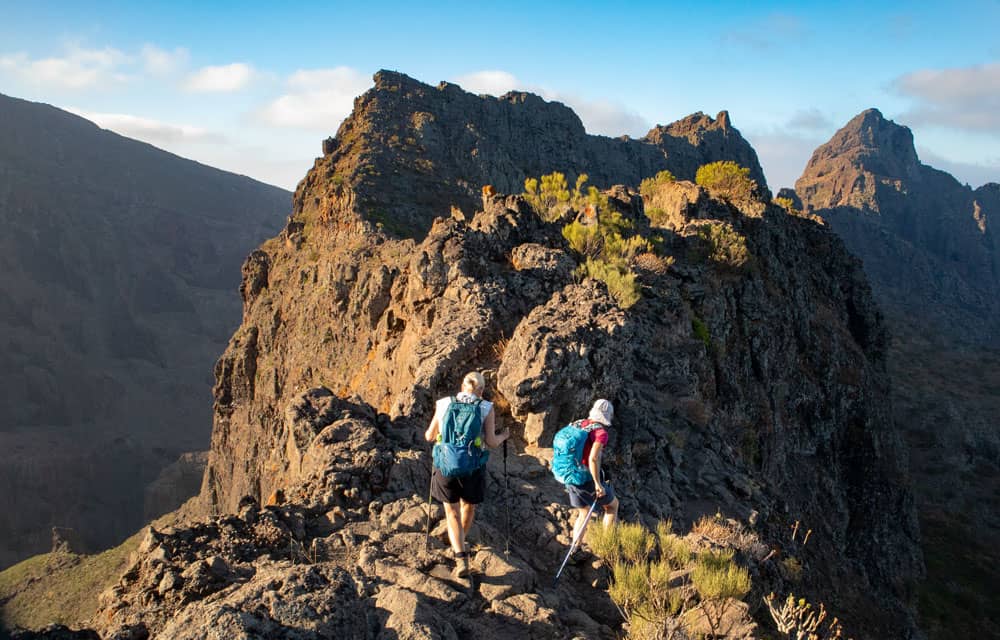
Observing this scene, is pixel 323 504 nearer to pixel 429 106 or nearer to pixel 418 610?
pixel 418 610

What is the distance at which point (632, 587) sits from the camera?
5.31 m

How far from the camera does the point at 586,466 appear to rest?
255 inches

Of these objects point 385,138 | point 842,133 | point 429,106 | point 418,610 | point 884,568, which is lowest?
point 884,568

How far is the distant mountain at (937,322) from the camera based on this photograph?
29.8 metres

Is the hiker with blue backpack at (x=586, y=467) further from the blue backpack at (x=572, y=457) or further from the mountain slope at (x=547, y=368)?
the mountain slope at (x=547, y=368)

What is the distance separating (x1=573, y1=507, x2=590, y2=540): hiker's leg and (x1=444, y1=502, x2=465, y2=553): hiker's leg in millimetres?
1264

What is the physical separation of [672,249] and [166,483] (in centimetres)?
4808

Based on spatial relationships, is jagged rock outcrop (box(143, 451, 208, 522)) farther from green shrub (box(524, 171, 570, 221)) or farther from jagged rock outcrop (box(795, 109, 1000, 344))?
jagged rock outcrop (box(795, 109, 1000, 344))

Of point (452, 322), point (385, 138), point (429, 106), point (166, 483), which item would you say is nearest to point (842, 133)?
point (429, 106)

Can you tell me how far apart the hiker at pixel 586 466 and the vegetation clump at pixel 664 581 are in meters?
0.27

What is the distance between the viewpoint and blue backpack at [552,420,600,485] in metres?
6.41

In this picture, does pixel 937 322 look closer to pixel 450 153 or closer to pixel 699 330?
pixel 450 153

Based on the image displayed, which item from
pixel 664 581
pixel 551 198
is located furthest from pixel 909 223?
pixel 664 581

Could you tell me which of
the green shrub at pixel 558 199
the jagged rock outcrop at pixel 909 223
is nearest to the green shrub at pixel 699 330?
the green shrub at pixel 558 199
